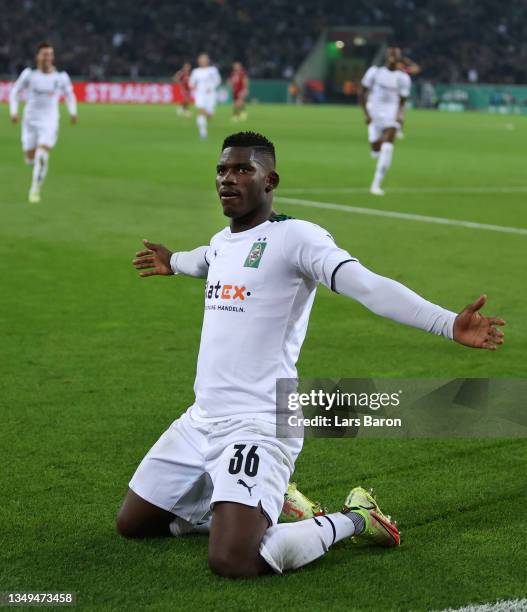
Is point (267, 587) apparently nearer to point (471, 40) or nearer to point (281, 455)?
point (281, 455)

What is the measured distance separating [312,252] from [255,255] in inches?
10.3

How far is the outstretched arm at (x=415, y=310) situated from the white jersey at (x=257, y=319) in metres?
0.27

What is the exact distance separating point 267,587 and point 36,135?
14269 millimetres

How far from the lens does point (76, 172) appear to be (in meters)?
21.8

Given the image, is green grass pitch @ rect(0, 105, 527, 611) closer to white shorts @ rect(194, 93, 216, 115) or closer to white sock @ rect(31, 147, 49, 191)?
white sock @ rect(31, 147, 49, 191)

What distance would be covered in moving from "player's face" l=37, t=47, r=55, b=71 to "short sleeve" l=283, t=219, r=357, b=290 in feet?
43.1

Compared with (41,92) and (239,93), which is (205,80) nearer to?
(239,93)

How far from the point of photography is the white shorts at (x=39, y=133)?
57.0 feet

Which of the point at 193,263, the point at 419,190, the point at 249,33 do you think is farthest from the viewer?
the point at 249,33

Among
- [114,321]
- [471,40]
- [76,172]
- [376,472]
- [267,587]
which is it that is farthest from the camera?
[471,40]

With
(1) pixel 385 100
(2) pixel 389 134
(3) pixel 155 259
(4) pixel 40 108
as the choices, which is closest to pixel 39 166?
(4) pixel 40 108

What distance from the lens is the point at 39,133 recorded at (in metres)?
17.5

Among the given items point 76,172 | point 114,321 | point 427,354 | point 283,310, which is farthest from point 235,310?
point 76,172

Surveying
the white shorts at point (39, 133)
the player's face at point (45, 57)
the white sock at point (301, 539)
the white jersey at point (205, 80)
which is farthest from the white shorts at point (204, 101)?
the white sock at point (301, 539)
